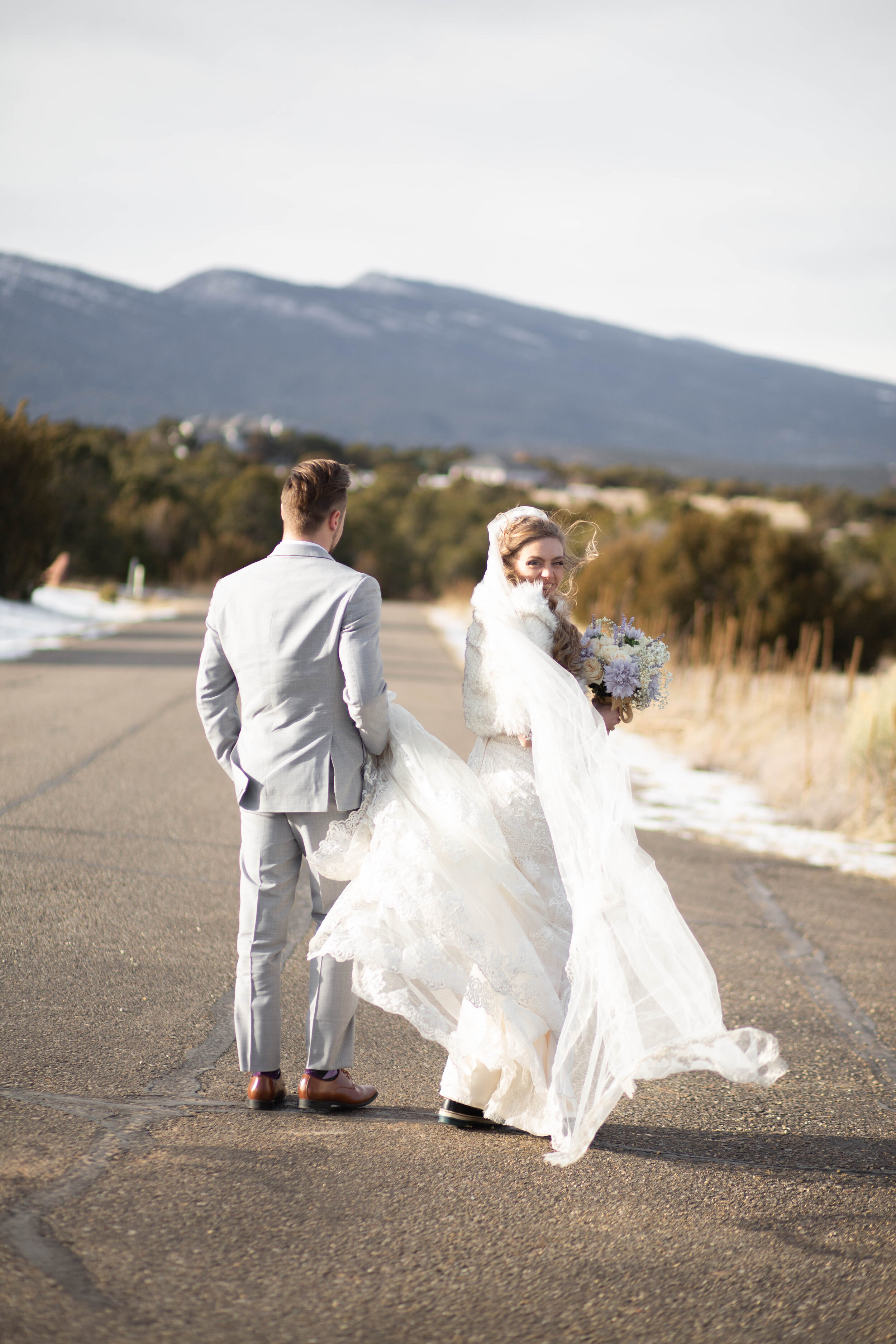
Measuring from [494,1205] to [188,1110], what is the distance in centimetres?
103

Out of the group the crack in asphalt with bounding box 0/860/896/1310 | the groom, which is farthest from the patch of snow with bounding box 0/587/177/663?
the groom

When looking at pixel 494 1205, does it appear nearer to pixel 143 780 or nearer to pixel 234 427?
→ pixel 143 780

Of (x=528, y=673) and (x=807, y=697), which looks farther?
(x=807, y=697)

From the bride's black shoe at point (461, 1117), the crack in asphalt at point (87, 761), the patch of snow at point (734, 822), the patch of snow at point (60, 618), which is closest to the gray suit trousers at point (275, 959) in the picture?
the bride's black shoe at point (461, 1117)

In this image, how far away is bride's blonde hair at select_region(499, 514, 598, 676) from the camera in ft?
12.8

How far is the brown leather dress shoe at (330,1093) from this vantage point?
3832 millimetres

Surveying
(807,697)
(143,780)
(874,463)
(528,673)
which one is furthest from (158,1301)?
(874,463)

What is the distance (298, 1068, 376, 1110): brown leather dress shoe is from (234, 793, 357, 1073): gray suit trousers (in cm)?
4

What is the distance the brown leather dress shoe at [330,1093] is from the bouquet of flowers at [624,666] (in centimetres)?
144

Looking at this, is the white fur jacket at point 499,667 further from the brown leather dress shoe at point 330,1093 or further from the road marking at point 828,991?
the road marking at point 828,991

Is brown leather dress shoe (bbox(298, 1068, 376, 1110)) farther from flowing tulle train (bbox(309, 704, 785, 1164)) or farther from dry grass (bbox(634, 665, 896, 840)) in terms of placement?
dry grass (bbox(634, 665, 896, 840))

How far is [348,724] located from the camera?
12.4ft

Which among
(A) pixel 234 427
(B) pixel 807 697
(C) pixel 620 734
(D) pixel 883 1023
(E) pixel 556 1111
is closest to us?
(E) pixel 556 1111

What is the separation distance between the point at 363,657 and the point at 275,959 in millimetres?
984
